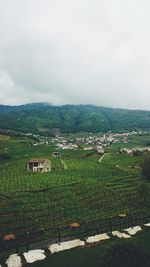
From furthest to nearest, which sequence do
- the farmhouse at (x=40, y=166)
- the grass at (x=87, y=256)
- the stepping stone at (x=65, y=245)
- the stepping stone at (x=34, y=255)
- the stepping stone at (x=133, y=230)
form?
the farmhouse at (x=40, y=166) → the stepping stone at (x=133, y=230) → the stepping stone at (x=65, y=245) → the stepping stone at (x=34, y=255) → the grass at (x=87, y=256)

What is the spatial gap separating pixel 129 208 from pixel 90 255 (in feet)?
129

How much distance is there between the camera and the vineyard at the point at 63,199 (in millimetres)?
63250

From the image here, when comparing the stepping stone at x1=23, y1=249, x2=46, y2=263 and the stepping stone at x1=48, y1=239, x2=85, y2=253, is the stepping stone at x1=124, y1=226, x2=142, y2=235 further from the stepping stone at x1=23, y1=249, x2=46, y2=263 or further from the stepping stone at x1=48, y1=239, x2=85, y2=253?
the stepping stone at x1=23, y1=249, x2=46, y2=263

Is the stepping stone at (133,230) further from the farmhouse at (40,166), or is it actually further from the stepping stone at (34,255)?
the farmhouse at (40,166)

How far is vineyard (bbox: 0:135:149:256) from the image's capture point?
208 feet

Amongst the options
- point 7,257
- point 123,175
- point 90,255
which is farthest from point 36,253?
point 123,175

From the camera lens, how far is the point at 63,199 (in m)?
81.4

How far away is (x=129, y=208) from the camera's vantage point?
7294 cm

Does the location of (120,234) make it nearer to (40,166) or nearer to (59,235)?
(59,235)

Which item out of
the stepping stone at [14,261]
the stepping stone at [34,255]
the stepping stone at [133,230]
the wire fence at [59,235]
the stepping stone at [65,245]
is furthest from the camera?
the stepping stone at [133,230]

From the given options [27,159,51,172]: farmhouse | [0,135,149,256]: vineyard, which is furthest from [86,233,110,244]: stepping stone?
[27,159,51,172]: farmhouse

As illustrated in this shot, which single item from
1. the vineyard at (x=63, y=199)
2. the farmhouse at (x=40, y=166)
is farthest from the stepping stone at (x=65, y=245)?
the farmhouse at (x=40, y=166)

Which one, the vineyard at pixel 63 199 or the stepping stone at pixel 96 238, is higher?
the stepping stone at pixel 96 238

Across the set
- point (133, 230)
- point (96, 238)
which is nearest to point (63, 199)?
point (133, 230)
